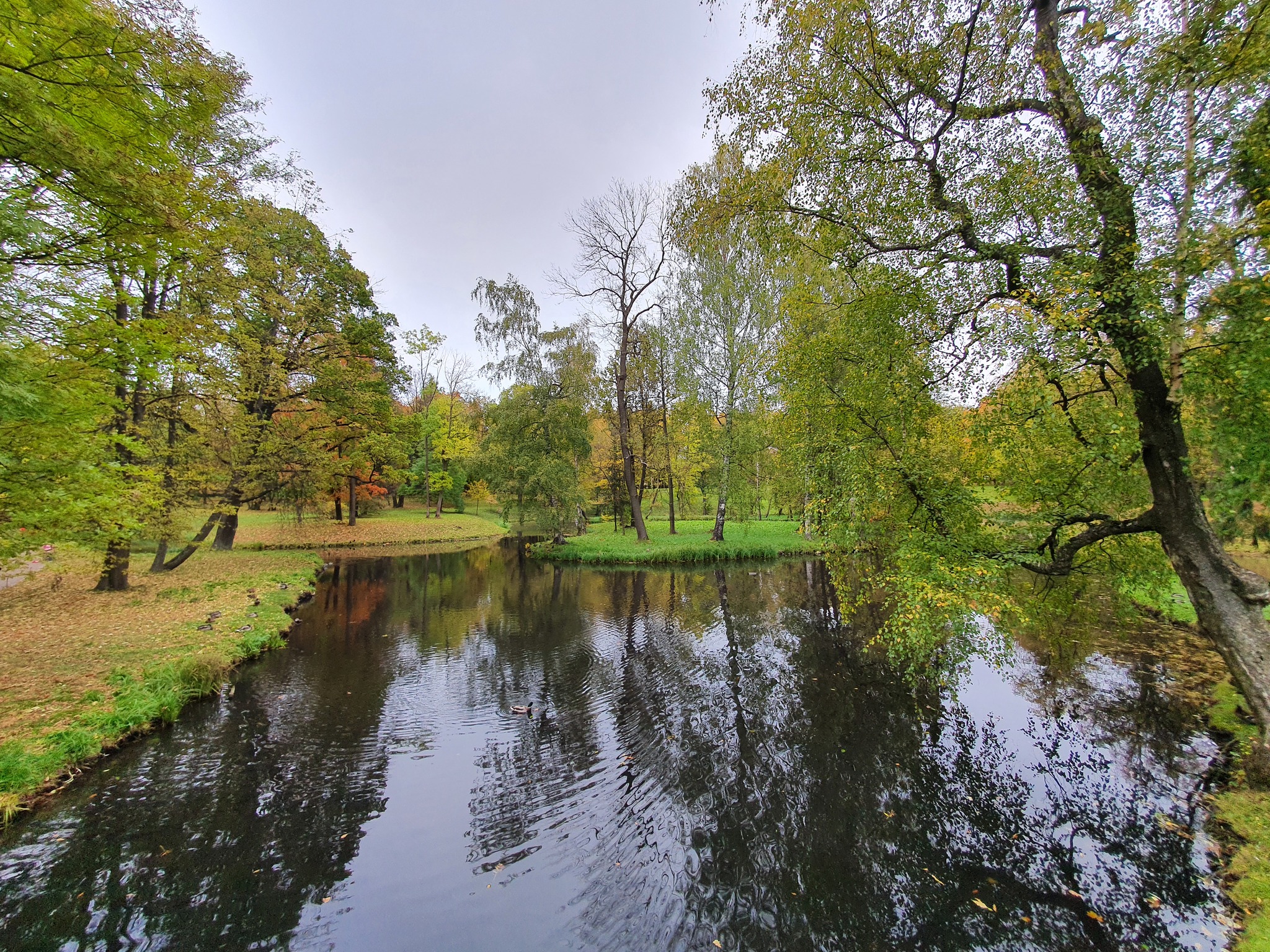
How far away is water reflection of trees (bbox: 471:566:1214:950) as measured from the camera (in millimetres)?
3938

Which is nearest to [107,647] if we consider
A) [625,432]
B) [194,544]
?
[194,544]

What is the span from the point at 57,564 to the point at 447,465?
32.8 m

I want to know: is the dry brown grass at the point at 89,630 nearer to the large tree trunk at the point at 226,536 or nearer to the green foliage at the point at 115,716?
the green foliage at the point at 115,716

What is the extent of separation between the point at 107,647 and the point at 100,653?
307 millimetres

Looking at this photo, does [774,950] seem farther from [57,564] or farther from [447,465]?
[447,465]

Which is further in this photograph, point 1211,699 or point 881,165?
point 1211,699

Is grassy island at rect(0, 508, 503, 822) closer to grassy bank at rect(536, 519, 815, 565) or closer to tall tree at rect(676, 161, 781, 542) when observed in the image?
grassy bank at rect(536, 519, 815, 565)

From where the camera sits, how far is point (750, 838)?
487cm

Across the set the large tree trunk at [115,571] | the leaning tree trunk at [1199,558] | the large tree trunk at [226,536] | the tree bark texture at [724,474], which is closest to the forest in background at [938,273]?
the leaning tree trunk at [1199,558]

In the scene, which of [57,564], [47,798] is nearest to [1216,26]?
[47,798]

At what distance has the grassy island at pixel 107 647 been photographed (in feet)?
18.3

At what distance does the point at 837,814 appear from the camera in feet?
17.0

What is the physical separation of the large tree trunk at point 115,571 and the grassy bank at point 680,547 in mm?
14768

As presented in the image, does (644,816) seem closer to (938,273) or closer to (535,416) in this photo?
(938,273)
